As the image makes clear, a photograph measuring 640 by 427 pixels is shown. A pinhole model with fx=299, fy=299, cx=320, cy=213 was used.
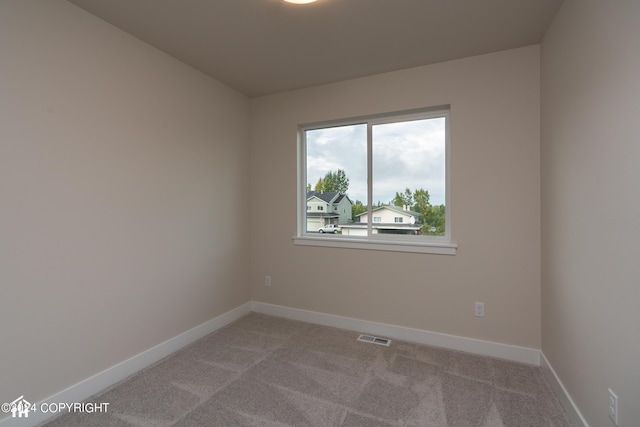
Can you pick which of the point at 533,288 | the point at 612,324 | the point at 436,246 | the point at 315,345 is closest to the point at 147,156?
the point at 315,345

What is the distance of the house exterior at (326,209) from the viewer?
3.24 m

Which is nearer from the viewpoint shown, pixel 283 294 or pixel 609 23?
pixel 609 23

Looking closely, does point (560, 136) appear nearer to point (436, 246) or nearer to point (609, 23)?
point (609, 23)

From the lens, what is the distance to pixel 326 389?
2033 mm

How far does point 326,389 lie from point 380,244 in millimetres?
1366

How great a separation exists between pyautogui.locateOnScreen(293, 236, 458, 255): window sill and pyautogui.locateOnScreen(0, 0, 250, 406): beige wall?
1041 mm

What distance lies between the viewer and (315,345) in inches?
106

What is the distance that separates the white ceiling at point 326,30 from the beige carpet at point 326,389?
2.49 metres

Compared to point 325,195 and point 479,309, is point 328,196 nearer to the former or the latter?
point 325,195

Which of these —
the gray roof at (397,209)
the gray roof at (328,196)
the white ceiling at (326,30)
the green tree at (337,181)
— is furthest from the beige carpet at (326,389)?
the white ceiling at (326,30)

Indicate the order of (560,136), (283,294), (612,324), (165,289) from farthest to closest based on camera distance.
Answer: (283,294)
(165,289)
(560,136)
(612,324)

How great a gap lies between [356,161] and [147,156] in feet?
6.30

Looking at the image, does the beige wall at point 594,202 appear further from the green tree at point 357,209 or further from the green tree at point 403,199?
the green tree at point 357,209
